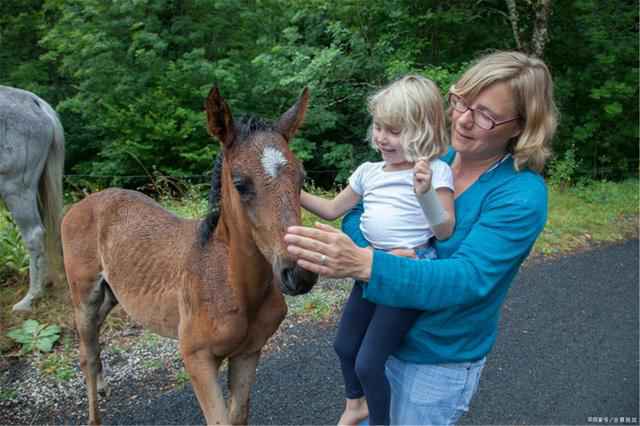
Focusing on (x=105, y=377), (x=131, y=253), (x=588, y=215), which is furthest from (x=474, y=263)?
(x=588, y=215)

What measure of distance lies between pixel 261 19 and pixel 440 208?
10830 millimetres

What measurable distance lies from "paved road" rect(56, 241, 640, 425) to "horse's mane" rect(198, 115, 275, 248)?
157 cm

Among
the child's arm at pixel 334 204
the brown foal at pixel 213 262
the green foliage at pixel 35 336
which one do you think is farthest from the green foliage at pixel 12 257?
the child's arm at pixel 334 204

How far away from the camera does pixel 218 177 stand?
85.8 inches

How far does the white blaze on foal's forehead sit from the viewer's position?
171cm

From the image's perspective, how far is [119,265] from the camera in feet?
9.20

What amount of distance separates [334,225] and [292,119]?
438 centimetres

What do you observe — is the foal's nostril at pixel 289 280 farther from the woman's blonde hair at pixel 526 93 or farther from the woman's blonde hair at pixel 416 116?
the woman's blonde hair at pixel 526 93

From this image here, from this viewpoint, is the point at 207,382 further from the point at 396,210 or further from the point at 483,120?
the point at 483,120

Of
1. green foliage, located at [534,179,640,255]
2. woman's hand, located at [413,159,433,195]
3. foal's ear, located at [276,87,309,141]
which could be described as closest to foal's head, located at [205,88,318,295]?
foal's ear, located at [276,87,309,141]

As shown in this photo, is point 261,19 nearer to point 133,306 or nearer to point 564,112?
point 564,112

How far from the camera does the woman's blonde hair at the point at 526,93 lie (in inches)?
61.6

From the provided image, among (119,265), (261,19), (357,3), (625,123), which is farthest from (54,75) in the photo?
(625,123)

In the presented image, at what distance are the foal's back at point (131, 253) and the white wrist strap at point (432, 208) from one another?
1.33 meters
